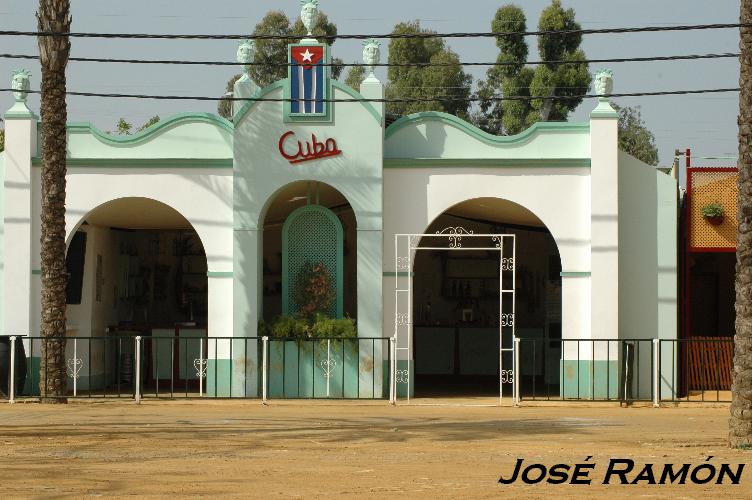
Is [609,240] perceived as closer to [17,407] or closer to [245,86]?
[245,86]

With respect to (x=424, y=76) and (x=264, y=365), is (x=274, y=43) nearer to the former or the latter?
(x=424, y=76)

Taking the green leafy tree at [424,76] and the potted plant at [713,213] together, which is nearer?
the potted plant at [713,213]

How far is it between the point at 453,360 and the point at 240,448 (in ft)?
49.0

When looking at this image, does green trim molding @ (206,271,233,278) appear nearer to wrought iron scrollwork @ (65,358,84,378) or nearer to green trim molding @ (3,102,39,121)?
wrought iron scrollwork @ (65,358,84,378)

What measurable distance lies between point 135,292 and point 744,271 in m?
16.8

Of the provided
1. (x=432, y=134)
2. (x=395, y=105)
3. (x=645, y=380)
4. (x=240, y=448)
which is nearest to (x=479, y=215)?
(x=432, y=134)

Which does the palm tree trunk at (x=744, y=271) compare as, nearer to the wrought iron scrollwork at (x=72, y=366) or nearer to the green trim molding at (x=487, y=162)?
the green trim molding at (x=487, y=162)

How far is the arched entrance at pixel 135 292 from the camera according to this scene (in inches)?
1017

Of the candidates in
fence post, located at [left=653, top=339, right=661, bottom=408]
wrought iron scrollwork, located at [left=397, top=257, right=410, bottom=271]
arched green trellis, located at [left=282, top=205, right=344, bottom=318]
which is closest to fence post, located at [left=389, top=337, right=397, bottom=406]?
wrought iron scrollwork, located at [left=397, top=257, right=410, bottom=271]

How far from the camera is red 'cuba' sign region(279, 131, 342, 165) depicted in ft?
79.2

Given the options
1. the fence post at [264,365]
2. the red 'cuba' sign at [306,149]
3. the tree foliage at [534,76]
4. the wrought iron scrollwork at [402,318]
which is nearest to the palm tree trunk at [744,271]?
the fence post at [264,365]

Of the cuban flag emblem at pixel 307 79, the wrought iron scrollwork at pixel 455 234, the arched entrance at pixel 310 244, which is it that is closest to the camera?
the wrought iron scrollwork at pixel 455 234

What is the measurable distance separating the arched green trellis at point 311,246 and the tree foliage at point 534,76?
78.7 ft

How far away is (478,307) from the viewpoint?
30422 mm
